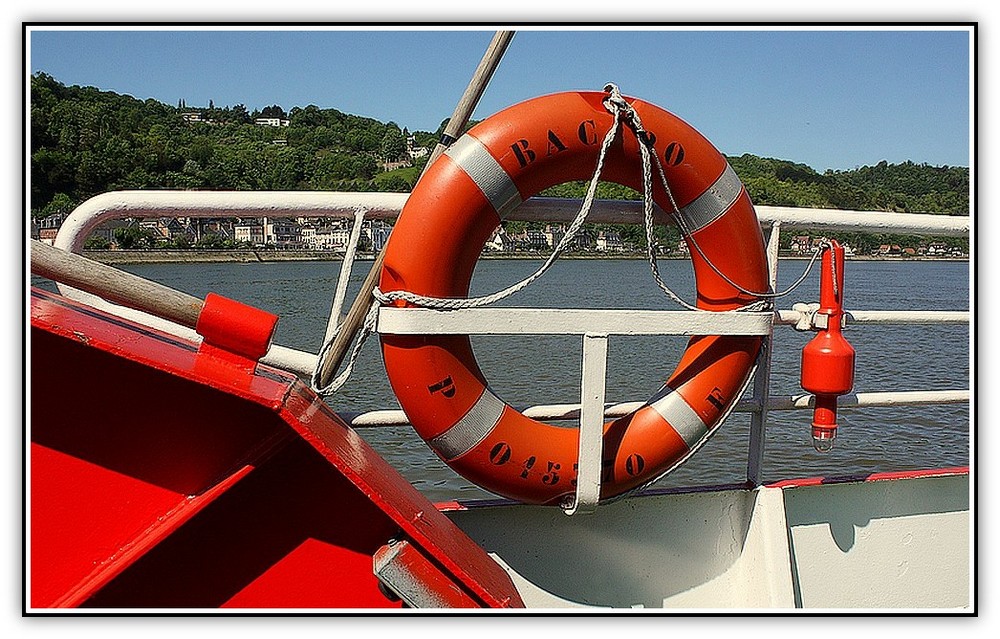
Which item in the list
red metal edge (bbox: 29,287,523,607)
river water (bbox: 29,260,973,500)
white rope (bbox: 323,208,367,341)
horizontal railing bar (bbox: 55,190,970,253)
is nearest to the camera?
red metal edge (bbox: 29,287,523,607)

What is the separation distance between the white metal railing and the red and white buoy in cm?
5

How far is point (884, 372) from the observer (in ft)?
28.2

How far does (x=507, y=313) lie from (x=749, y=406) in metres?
0.81

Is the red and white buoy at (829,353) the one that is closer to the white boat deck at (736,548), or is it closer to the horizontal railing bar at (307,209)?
the horizontal railing bar at (307,209)

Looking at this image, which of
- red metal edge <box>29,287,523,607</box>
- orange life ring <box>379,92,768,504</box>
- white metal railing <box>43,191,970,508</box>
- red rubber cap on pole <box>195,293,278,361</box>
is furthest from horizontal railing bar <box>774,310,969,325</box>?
red rubber cap on pole <box>195,293,278,361</box>

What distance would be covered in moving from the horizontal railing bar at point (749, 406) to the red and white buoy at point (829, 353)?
0.23 ft

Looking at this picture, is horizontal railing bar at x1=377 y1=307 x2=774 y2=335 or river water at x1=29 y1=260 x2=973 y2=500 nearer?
horizontal railing bar at x1=377 y1=307 x2=774 y2=335

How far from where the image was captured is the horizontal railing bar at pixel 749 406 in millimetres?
2000

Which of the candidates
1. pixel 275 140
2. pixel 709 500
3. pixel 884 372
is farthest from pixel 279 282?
pixel 709 500

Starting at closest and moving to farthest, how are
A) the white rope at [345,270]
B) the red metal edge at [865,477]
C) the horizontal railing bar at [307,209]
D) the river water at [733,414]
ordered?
the horizontal railing bar at [307,209] < the white rope at [345,270] < the red metal edge at [865,477] < the river water at [733,414]

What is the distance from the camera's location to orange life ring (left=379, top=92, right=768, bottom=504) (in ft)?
6.20

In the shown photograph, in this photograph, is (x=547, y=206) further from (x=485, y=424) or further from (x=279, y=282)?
(x=279, y=282)

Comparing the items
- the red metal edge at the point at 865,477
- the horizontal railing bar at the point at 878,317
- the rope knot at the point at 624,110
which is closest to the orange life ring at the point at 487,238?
the rope knot at the point at 624,110

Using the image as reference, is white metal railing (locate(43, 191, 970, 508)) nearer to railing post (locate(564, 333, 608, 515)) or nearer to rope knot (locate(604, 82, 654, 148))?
railing post (locate(564, 333, 608, 515))
